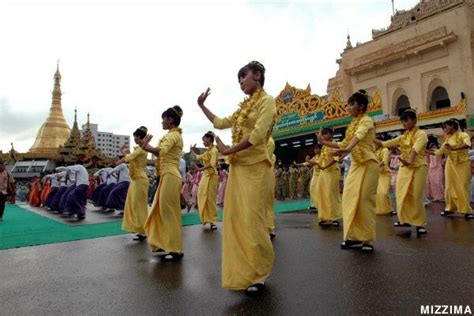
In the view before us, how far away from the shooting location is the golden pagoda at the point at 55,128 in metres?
48.5

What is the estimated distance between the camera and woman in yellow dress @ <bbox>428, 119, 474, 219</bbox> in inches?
290

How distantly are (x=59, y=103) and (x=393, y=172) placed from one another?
54.9 meters

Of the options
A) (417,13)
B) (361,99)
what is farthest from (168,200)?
(417,13)

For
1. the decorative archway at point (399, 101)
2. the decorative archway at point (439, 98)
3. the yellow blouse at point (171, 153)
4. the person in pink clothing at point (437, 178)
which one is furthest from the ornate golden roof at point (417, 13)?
the yellow blouse at point (171, 153)

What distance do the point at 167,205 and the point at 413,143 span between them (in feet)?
13.4

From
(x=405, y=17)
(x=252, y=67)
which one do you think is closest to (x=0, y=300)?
(x=252, y=67)

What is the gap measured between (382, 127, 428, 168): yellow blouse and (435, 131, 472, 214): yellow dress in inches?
77.0

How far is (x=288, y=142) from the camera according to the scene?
22.6 m

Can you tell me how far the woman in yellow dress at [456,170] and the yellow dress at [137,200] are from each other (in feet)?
19.3

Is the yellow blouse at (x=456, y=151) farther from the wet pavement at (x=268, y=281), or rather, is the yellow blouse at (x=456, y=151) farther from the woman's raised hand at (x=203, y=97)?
the woman's raised hand at (x=203, y=97)

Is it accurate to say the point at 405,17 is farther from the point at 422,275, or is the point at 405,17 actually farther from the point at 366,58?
the point at 422,275

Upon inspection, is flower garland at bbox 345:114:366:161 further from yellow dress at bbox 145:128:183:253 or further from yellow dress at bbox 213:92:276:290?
yellow dress at bbox 145:128:183:253

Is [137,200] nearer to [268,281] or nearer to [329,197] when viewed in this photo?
[268,281]

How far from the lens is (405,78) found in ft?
82.7
